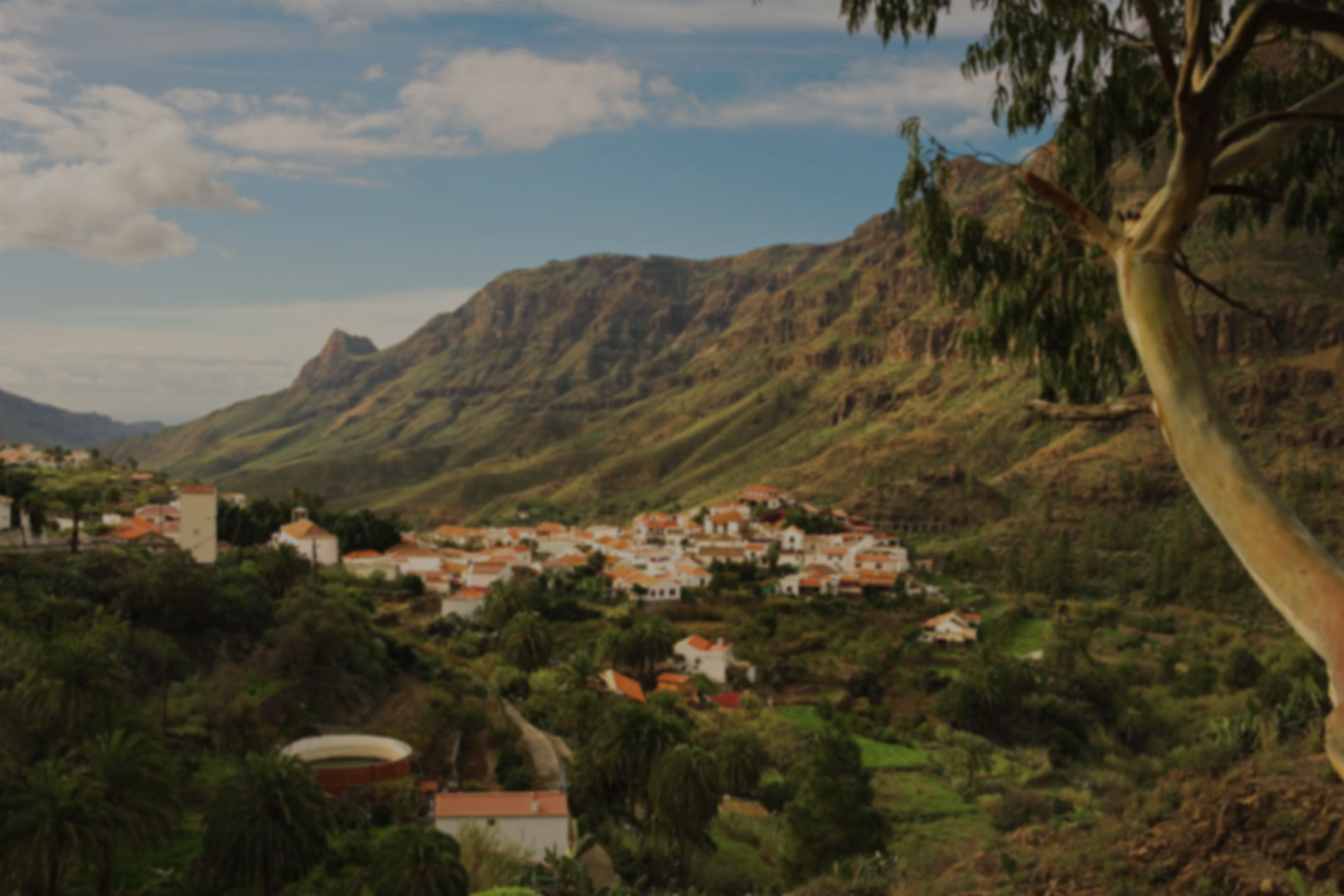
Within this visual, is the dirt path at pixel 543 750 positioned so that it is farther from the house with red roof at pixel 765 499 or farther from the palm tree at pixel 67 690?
the house with red roof at pixel 765 499

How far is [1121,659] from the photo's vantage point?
41.5m

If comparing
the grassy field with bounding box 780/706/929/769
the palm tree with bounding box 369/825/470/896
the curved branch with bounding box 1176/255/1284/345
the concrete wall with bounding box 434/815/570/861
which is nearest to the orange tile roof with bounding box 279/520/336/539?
the grassy field with bounding box 780/706/929/769

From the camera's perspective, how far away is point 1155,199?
4.10 m

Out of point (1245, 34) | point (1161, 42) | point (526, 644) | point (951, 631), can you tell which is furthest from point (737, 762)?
point (1245, 34)

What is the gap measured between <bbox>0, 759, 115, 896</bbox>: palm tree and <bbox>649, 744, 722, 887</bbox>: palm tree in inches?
375

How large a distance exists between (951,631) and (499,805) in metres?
31.5

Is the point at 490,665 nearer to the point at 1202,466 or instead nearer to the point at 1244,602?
the point at 1202,466

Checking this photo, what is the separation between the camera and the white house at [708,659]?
40875mm

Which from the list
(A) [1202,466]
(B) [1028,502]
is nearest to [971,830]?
(A) [1202,466]

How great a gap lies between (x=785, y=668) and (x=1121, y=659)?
14.0m

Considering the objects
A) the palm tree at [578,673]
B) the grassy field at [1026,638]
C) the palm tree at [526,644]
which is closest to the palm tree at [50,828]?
the palm tree at [578,673]

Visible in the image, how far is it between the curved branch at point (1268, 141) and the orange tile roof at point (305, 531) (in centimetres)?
5083

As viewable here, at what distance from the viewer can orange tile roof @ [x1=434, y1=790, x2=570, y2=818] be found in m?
18.2

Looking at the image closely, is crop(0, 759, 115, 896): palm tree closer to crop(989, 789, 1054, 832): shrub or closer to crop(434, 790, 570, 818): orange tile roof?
crop(434, 790, 570, 818): orange tile roof
